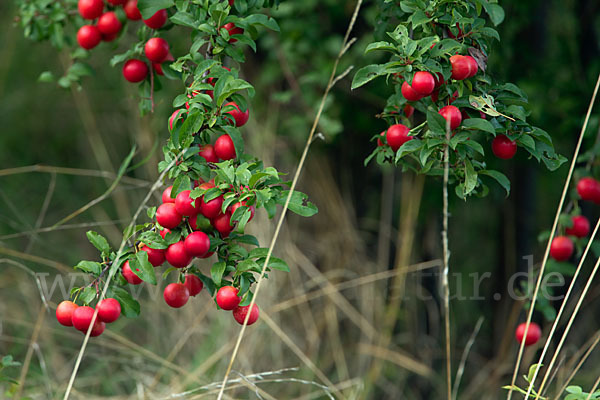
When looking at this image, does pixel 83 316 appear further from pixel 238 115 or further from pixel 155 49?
pixel 155 49

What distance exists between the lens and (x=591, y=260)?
102 inches

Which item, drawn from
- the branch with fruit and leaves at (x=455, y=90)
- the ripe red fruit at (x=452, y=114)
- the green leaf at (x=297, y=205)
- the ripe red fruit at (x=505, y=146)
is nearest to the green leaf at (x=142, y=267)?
the green leaf at (x=297, y=205)

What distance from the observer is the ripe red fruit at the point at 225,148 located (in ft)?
3.25

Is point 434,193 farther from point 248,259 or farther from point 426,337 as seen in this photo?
point 248,259

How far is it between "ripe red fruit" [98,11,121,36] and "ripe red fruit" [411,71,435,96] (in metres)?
0.69

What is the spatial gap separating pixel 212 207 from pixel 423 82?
0.36 meters

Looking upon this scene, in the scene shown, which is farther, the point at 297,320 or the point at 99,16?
the point at 297,320

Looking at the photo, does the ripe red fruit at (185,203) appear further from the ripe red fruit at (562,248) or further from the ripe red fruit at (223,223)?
the ripe red fruit at (562,248)

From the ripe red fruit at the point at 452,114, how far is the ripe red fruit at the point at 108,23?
0.73m

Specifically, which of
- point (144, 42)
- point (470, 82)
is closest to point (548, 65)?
point (470, 82)

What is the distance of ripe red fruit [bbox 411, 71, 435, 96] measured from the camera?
0.93 meters

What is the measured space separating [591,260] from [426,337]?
0.78 meters

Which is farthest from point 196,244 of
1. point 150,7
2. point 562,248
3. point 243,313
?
point 562,248

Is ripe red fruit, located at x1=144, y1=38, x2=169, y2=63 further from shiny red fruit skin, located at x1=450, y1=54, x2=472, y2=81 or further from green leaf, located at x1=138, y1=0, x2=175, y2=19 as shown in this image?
shiny red fruit skin, located at x1=450, y1=54, x2=472, y2=81
